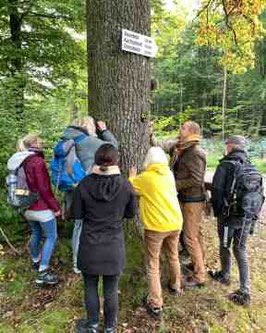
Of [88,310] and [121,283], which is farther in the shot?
[121,283]

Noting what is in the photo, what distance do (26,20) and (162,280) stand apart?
7.80m

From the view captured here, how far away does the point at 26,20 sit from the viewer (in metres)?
8.35

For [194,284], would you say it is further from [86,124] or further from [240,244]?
[86,124]

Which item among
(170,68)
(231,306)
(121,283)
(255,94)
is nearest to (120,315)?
(121,283)

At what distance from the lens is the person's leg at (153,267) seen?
3.26m

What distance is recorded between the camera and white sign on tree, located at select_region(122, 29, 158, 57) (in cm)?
363

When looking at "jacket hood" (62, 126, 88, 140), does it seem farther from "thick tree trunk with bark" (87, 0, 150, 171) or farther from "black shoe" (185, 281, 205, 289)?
"black shoe" (185, 281, 205, 289)

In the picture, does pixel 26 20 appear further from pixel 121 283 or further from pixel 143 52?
pixel 121 283

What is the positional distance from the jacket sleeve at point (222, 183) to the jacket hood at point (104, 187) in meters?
1.54

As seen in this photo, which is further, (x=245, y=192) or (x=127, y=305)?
(x=245, y=192)

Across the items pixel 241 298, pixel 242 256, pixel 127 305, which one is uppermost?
pixel 242 256

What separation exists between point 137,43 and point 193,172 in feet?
5.61

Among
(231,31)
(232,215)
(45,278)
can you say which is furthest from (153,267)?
(231,31)

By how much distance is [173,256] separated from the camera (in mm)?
3480
